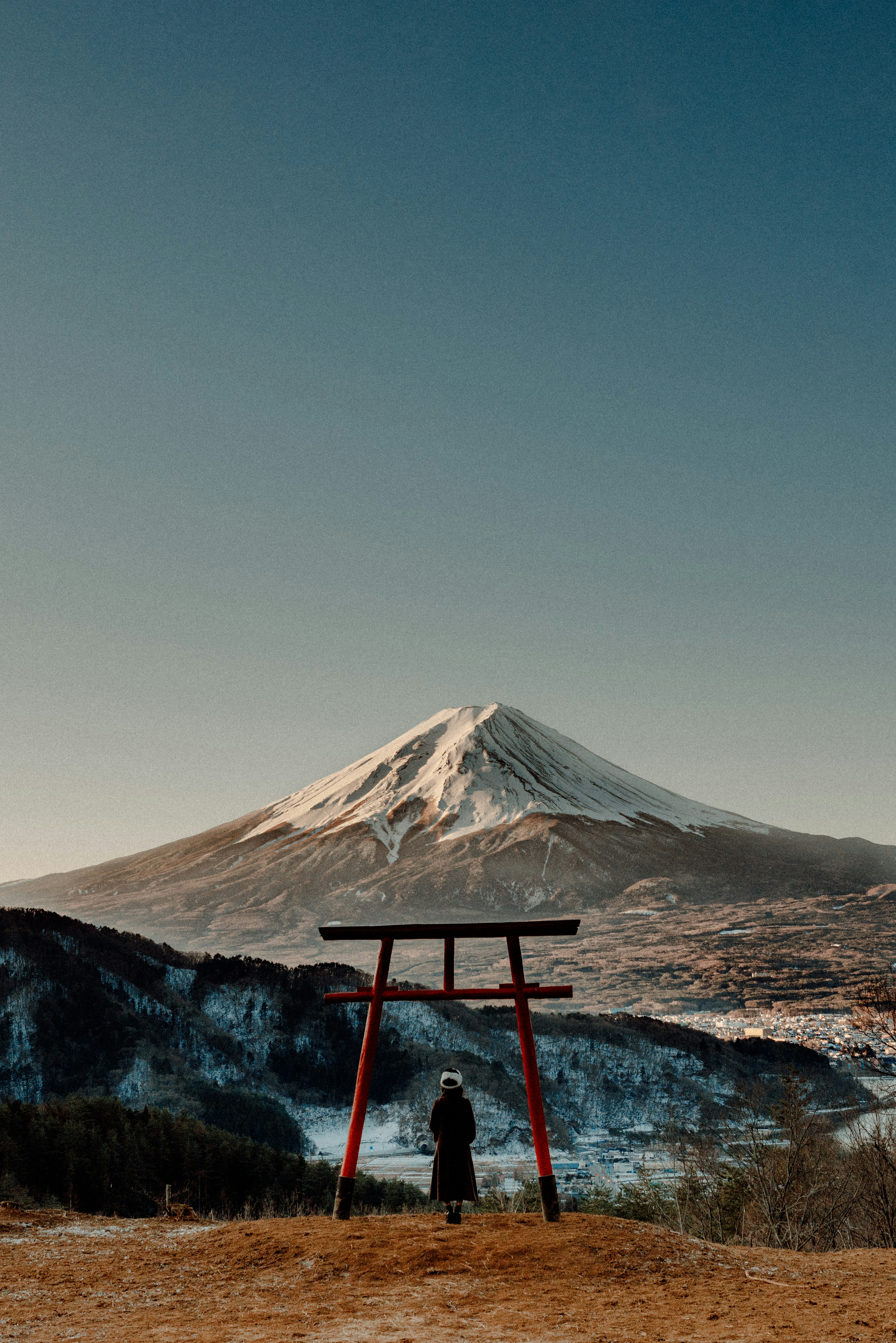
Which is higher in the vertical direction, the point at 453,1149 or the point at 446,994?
the point at 446,994

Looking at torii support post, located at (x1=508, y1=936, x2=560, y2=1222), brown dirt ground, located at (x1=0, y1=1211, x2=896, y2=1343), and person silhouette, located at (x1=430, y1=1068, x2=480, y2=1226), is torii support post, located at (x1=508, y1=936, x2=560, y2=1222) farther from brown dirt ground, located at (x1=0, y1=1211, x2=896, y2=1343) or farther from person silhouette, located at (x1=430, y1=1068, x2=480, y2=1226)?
person silhouette, located at (x1=430, y1=1068, x2=480, y2=1226)

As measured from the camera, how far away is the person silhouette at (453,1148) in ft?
30.7

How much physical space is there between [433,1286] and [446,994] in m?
3.30

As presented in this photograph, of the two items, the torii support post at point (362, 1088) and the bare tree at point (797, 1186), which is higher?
the torii support post at point (362, 1088)

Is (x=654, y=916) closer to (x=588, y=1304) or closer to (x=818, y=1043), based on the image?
(x=818, y=1043)

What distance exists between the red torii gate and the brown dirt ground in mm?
623

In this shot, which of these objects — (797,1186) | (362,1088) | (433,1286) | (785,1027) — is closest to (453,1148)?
(362,1088)

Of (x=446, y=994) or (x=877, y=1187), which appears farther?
(x=877, y=1187)

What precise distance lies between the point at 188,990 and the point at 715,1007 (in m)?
92.8

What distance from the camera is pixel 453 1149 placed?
9523 millimetres

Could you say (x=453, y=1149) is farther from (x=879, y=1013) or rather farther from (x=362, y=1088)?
(x=879, y=1013)

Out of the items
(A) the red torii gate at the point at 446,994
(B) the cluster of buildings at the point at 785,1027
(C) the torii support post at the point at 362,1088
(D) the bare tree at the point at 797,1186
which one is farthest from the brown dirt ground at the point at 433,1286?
(B) the cluster of buildings at the point at 785,1027

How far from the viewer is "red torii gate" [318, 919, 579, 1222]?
388 inches

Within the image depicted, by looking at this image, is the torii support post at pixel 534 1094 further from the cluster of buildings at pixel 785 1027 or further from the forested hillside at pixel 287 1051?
the cluster of buildings at pixel 785 1027
